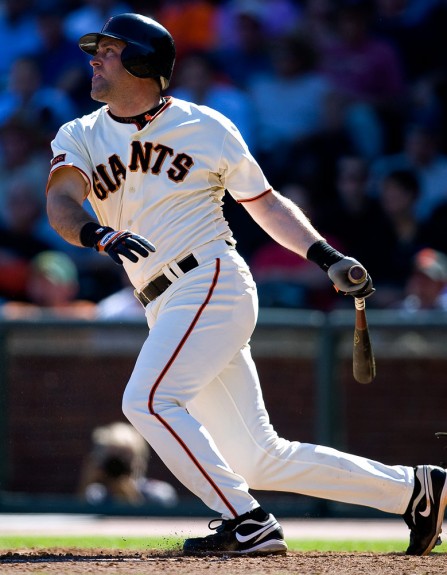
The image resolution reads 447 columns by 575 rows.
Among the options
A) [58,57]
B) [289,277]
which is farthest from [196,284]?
[58,57]

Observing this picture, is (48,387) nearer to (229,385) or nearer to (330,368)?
(330,368)

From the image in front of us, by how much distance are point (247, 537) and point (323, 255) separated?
1041 millimetres

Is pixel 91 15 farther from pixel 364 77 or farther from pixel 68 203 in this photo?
pixel 68 203

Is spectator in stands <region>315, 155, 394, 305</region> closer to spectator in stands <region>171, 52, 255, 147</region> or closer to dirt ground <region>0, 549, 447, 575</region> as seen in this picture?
spectator in stands <region>171, 52, 255, 147</region>

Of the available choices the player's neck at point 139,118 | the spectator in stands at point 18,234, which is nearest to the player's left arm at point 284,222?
the player's neck at point 139,118

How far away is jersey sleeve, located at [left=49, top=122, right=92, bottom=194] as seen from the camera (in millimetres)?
4137

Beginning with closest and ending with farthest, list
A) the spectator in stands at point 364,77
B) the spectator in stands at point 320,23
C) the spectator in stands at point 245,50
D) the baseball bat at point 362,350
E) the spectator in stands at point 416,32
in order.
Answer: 1. the baseball bat at point 362,350
2. the spectator in stands at point 364,77
3. the spectator in stands at point 416,32
4. the spectator in stands at point 320,23
5. the spectator in stands at point 245,50

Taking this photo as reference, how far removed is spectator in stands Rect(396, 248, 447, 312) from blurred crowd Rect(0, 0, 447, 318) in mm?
16

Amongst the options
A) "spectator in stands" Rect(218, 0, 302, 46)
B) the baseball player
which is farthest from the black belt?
"spectator in stands" Rect(218, 0, 302, 46)

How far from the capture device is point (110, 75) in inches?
169

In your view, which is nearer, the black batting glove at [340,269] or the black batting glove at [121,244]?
the black batting glove at [121,244]

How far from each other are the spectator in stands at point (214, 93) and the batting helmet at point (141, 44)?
5.19 metres

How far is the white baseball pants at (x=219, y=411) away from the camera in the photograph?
3.98 meters

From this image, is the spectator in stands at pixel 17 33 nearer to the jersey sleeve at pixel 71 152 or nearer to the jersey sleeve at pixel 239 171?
the jersey sleeve at pixel 71 152
